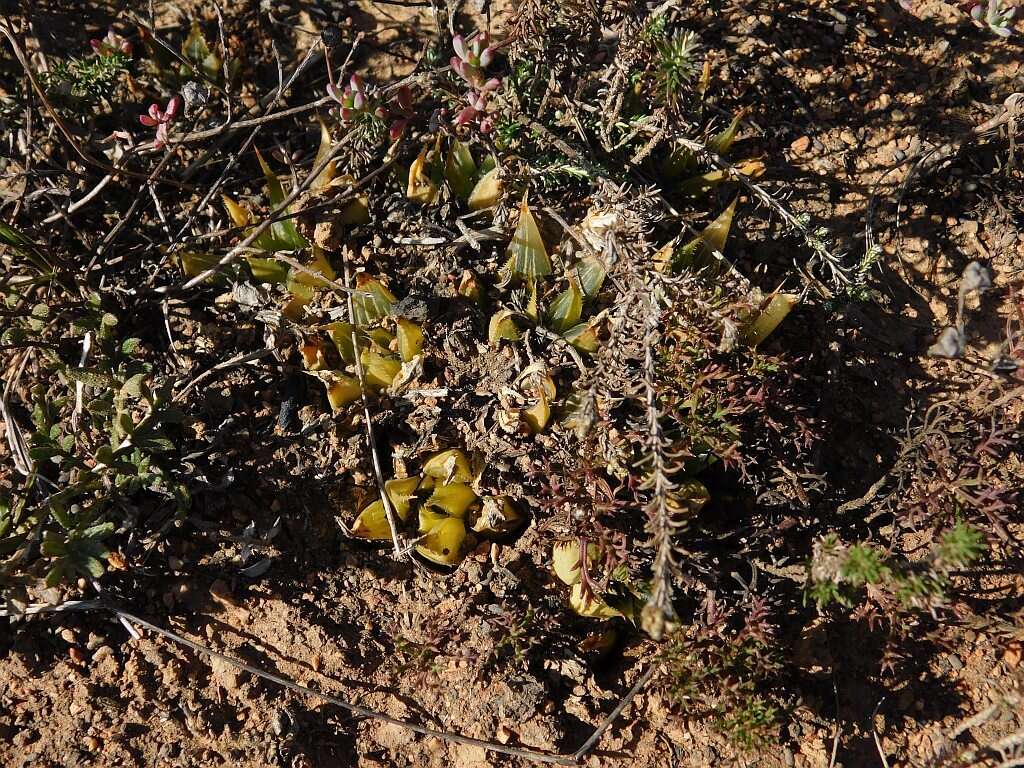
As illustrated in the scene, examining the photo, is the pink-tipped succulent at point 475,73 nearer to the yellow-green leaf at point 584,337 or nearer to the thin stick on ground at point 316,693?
the yellow-green leaf at point 584,337

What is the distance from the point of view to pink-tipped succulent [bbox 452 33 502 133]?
2998 millimetres

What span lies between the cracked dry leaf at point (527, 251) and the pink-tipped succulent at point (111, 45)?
194cm

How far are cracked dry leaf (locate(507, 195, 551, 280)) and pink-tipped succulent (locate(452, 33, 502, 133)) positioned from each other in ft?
1.23

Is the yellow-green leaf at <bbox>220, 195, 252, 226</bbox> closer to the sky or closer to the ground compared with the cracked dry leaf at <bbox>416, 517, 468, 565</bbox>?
closer to the sky

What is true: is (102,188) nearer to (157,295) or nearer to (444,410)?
(157,295)

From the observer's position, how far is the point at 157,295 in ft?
11.2

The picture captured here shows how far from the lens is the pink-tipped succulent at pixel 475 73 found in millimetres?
2998

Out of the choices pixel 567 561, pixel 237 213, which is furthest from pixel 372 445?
pixel 237 213

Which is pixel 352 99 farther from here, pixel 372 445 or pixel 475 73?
pixel 372 445

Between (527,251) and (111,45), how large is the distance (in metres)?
2.07

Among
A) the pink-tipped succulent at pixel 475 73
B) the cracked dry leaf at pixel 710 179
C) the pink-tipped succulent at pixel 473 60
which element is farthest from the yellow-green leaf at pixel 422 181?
the cracked dry leaf at pixel 710 179

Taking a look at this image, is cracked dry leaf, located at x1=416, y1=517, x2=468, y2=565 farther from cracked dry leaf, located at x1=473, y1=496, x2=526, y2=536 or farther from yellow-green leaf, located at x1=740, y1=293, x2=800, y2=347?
yellow-green leaf, located at x1=740, y1=293, x2=800, y2=347

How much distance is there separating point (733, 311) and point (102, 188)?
271 centimetres

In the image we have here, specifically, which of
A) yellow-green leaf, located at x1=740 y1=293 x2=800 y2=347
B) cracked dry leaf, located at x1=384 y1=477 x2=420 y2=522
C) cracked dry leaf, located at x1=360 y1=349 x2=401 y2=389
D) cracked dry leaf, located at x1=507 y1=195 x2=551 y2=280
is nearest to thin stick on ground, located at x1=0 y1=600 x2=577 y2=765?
cracked dry leaf, located at x1=384 y1=477 x2=420 y2=522
